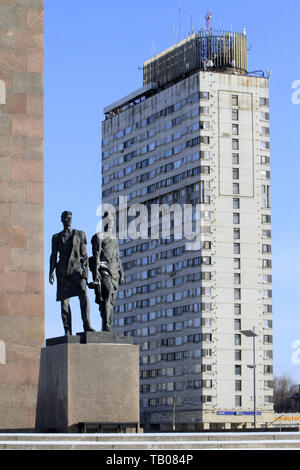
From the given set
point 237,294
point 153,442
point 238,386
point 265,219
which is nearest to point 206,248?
point 237,294

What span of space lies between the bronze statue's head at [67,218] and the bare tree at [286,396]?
144088 mm

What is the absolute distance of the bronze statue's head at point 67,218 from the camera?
27.1 m

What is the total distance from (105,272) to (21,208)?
18.2 feet

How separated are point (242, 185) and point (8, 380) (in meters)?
92.5

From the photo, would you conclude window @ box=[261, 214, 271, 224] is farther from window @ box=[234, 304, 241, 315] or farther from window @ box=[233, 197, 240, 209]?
window @ box=[234, 304, 241, 315]

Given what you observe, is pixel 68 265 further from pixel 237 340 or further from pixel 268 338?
pixel 268 338

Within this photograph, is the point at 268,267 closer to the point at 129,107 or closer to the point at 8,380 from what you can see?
the point at 129,107

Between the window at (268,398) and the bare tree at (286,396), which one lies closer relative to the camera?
the window at (268,398)

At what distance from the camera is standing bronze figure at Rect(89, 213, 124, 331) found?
26766 mm

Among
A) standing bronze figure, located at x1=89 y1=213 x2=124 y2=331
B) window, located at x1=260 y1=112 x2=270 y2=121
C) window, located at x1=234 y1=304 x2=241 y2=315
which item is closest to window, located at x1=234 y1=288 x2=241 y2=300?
window, located at x1=234 y1=304 x2=241 y2=315

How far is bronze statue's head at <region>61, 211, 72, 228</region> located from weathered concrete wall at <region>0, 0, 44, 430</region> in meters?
4.41

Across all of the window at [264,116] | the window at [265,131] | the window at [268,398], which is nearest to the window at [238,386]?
the window at [268,398]

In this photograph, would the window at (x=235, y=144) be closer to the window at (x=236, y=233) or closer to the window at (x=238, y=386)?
the window at (x=236, y=233)

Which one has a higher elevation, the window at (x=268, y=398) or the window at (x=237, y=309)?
the window at (x=237, y=309)
